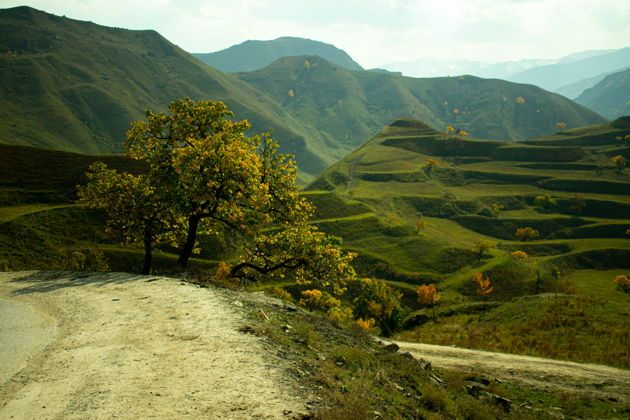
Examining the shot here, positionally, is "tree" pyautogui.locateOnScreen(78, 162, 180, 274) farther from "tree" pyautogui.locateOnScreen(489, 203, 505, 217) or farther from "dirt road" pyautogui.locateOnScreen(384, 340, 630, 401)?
"tree" pyautogui.locateOnScreen(489, 203, 505, 217)

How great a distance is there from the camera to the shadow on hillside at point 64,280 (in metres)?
19.8

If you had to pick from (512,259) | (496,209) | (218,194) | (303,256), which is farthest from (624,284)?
(218,194)

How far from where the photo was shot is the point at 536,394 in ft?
62.2

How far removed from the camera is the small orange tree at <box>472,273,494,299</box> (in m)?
102

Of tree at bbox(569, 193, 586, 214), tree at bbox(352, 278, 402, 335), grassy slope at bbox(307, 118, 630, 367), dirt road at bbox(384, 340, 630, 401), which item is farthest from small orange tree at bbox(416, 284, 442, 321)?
tree at bbox(569, 193, 586, 214)

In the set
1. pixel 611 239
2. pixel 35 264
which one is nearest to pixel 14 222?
pixel 35 264

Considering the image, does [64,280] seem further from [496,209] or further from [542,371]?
[496,209]

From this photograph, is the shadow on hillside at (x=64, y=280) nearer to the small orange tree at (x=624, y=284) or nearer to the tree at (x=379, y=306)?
the tree at (x=379, y=306)

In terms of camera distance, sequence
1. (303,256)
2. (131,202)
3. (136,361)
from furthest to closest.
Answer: (131,202)
(303,256)
(136,361)

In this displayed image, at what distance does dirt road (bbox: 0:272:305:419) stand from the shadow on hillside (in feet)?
8.04

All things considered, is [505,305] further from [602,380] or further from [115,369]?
[115,369]

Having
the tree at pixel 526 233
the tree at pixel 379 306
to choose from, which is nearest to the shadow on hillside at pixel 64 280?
the tree at pixel 379 306

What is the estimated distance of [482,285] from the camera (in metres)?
102

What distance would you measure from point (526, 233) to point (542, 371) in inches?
6137
